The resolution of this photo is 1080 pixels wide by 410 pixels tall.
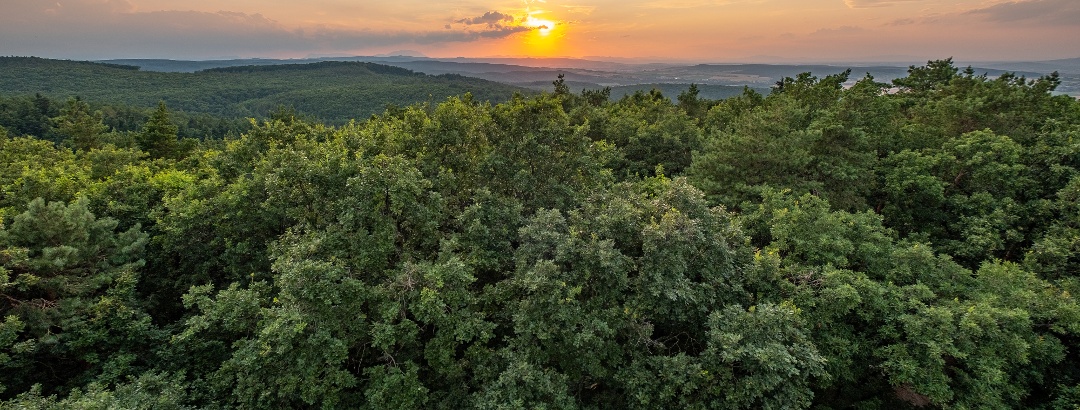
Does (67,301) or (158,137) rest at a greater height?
(158,137)

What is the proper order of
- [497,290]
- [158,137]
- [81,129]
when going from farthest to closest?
1. [81,129]
2. [158,137]
3. [497,290]

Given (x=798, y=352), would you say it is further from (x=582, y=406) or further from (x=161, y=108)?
(x=161, y=108)

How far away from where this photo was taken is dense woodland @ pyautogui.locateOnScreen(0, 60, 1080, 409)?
12.1m

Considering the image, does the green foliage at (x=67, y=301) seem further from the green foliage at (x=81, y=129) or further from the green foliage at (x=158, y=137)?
Answer: the green foliage at (x=81, y=129)

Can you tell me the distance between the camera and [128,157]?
31.0m

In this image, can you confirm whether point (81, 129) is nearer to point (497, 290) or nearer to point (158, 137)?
point (158, 137)

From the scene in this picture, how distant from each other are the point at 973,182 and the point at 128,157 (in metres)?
54.0

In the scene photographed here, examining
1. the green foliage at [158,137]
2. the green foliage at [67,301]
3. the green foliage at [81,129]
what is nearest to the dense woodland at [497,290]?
the green foliage at [67,301]

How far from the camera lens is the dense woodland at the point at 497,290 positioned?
12.1m

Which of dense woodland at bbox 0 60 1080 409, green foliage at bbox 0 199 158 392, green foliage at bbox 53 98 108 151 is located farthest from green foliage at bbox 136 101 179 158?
green foliage at bbox 0 199 158 392

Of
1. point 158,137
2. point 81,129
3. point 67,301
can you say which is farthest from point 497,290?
point 81,129

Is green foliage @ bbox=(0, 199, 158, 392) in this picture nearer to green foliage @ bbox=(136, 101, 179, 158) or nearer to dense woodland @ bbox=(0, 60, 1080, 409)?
dense woodland @ bbox=(0, 60, 1080, 409)

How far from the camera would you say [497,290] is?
1377cm

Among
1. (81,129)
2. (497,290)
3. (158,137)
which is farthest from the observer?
(81,129)
